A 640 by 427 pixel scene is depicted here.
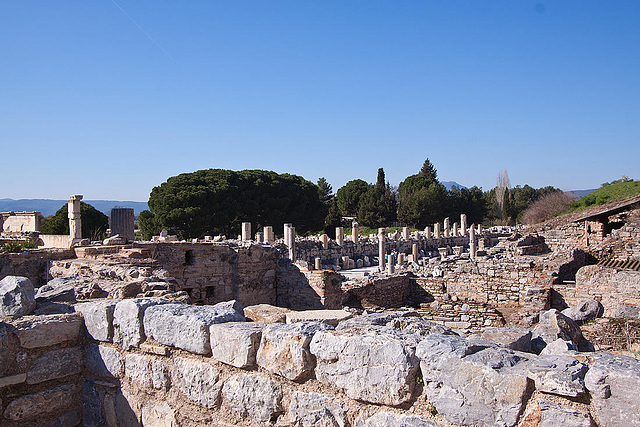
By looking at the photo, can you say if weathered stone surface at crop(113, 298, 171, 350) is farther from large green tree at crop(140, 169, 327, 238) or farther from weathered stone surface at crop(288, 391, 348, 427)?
large green tree at crop(140, 169, 327, 238)

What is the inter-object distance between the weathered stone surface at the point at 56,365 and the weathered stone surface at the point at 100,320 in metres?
0.16

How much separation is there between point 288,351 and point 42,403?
5.60ft

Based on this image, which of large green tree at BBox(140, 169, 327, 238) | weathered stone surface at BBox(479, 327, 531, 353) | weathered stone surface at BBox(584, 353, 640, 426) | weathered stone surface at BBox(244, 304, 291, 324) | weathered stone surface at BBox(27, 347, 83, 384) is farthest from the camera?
large green tree at BBox(140, 169, 327, 238)

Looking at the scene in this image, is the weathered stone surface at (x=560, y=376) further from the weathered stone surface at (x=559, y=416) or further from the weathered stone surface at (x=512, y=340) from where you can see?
the weathered stone surface at (x=512, y=340)

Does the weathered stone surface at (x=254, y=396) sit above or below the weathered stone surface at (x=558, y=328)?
above

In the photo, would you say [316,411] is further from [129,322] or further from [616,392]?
[129,322]

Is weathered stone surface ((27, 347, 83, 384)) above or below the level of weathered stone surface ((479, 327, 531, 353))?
below

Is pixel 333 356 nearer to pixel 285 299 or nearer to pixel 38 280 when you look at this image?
pixel 38 280

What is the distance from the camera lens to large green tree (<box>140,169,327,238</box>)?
3275 cm

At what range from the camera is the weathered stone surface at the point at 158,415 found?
2604 mm

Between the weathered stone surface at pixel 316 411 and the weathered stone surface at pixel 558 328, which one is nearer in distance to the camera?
the weathered stone surface at pixel 316 411

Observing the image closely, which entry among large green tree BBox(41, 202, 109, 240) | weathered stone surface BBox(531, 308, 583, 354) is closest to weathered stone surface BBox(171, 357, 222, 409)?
weathered stone surface BBox(531, 308, 583, 354)

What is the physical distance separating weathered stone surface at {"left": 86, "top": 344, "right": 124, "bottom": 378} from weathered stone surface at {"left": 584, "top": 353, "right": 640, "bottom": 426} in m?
2.53

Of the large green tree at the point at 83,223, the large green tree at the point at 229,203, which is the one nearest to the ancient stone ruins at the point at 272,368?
the large green tree at the point at 83,223
